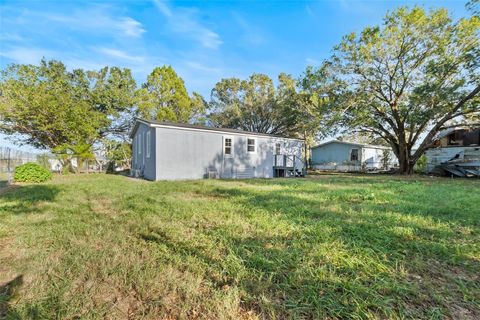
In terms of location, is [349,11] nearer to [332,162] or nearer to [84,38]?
[84,38]

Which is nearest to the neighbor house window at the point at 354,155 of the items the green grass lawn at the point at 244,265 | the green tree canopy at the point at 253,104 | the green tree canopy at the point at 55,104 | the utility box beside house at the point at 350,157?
the utility box beside house at the point at 350,157

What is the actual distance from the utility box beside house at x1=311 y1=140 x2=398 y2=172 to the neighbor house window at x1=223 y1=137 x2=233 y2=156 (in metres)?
15.5

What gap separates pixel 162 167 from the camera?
1153 cm

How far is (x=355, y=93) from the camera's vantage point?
15.7 meters

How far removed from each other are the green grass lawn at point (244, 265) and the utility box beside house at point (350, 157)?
21870 mm

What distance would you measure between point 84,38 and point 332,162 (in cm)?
2379

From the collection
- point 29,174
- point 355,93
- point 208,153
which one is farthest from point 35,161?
point 355,93

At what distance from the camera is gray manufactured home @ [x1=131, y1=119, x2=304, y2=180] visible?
11.7 metres

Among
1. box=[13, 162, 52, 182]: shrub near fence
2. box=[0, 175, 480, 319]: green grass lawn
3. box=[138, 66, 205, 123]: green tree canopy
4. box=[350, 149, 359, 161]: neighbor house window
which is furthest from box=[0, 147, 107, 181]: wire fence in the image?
box=[350, 149, 359, 161]: neighbor house window

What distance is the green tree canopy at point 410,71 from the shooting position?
13172 mm

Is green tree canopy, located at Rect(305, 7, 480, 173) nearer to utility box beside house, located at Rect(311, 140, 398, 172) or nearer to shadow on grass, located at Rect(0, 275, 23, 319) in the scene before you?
utility box beside house, located at Rect(311, 140, 398, 172)

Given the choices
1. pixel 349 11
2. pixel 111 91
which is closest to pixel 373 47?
pixel 349 11

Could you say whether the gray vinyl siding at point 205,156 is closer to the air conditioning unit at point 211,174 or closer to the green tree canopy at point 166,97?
the air conditioning unit at point 211,174

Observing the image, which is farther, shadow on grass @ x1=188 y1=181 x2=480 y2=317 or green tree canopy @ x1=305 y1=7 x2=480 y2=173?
green tree canopy @ x1=305 y1=7 x2=480 y2=173
